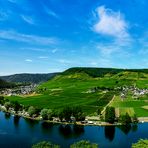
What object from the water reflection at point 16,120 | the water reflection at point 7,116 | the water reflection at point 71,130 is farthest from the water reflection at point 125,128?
the water reflection at point 7,116

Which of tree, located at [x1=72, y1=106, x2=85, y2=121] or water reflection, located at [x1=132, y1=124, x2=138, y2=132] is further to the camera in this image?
tree, located at [x1=72, y1=106, x2=85, y2=121]

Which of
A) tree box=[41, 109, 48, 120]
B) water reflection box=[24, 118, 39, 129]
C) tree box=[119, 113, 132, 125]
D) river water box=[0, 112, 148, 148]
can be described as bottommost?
river water box=[0, 112, 148, 148]

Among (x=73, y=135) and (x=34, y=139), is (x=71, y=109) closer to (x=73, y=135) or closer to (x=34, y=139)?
(x=73, y=135)

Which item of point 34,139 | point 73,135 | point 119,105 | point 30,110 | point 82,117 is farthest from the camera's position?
point 119,105

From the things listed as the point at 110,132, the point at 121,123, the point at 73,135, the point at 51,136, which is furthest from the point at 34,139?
the point at 121,123

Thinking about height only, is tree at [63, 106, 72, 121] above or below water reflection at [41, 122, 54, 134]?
above

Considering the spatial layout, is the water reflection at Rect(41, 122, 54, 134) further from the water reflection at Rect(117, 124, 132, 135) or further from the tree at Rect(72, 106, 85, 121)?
the water reflection at Rect(117, 124, 132, 135)

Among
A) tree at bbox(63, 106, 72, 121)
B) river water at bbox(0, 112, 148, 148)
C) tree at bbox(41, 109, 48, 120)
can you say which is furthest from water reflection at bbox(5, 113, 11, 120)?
tree at bbox(63, 106, 72, 121)
